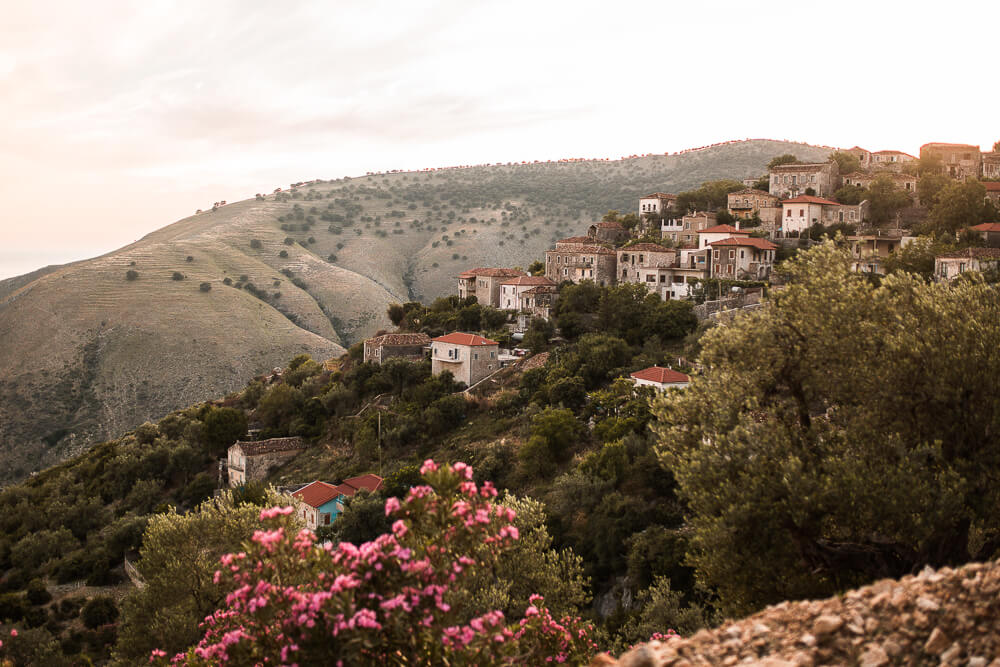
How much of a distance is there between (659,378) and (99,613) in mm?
32964

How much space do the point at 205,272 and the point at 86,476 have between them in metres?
72.9

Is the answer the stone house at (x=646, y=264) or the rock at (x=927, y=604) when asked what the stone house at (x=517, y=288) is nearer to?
the stone house at (x=646, y=264)

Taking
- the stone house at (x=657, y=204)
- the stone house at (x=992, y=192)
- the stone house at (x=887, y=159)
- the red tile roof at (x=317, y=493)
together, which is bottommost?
the red tile roof at (x=317, y=493)

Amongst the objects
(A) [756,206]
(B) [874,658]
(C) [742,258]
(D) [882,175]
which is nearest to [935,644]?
(B) [874,658]

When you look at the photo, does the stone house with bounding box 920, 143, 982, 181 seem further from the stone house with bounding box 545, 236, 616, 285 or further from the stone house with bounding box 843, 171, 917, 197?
the stone house with bounding box 545, 236, 616, 285

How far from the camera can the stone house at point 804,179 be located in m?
73.7

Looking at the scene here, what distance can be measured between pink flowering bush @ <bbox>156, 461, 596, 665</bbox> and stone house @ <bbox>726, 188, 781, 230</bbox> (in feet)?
213

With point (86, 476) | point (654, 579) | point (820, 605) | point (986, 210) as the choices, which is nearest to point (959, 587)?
point (820, 605)

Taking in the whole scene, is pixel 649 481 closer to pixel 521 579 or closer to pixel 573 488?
pixel 573 488

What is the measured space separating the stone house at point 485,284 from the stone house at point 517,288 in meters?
2.00

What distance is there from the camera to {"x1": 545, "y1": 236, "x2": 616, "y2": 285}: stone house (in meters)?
68.2

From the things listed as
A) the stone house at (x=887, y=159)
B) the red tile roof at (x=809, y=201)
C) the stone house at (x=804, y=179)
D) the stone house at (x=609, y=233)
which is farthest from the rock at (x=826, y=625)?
the stone house at (x=887, y=159)

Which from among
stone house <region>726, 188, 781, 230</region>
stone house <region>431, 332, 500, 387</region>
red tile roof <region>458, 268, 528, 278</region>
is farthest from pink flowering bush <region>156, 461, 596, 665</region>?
red tile roof <region>458, 268, 528, 278</region>

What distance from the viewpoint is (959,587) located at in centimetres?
909
